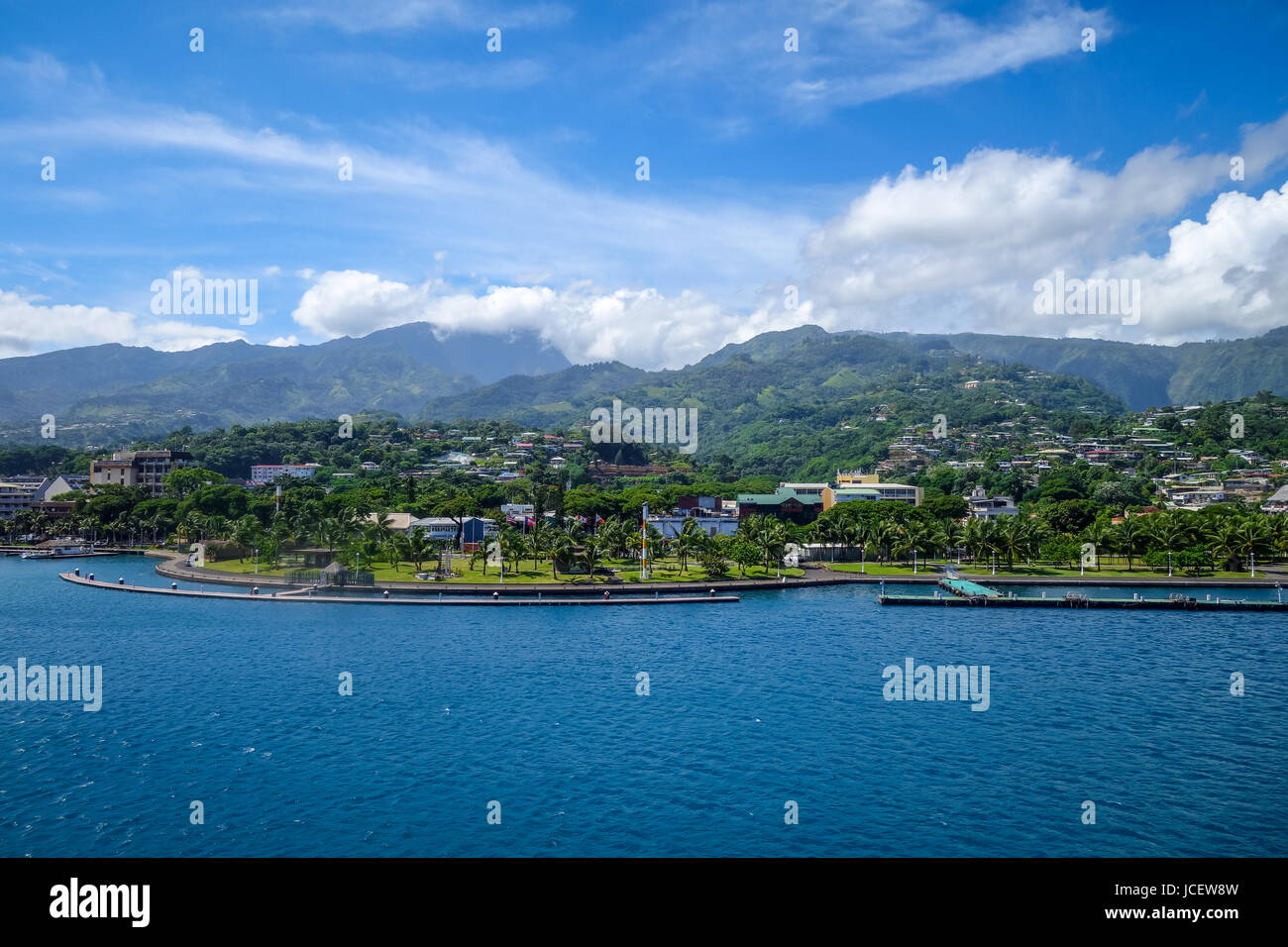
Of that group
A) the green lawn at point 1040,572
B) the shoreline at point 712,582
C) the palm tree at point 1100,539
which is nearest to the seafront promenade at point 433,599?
the shoreline at point 712,582

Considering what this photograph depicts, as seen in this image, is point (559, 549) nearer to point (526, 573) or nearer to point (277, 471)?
point (526, 573)

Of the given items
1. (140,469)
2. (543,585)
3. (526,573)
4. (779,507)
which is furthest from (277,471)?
(543,585)

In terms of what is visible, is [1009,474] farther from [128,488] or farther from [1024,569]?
[128,488]

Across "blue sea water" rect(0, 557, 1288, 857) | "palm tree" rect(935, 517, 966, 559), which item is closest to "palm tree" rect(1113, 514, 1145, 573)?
"palm tree" rect(935, 517, 966, 559)

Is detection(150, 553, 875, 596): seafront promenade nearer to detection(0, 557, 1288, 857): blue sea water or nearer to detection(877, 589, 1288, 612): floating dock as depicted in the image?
detection(877, 589, 1288, 612): floating dock

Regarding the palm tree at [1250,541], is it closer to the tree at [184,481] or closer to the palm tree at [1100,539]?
the palm tree at [1100,539]
